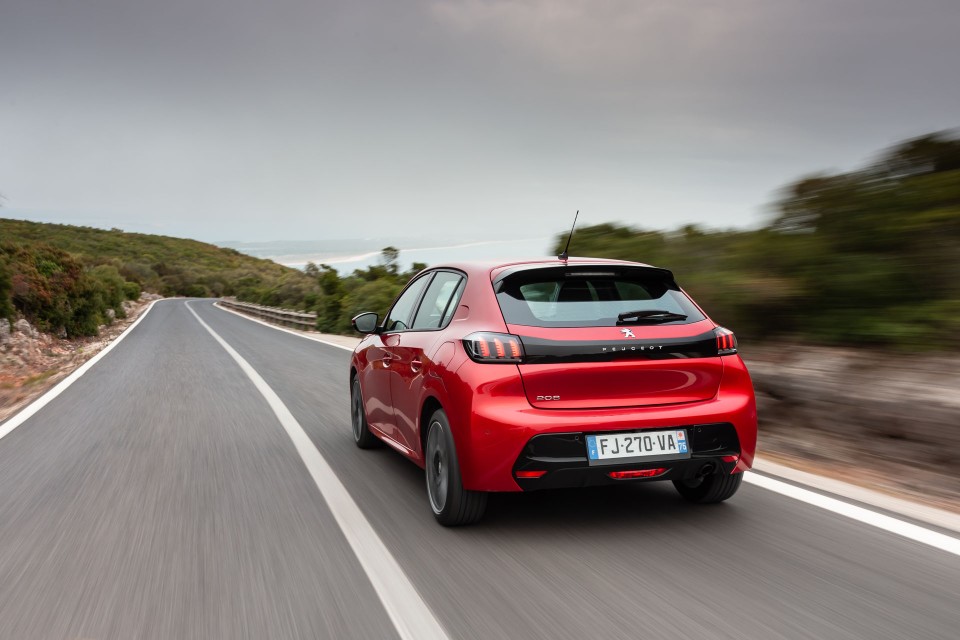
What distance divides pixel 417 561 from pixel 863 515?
100 inches

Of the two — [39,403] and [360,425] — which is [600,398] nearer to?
[360,425]

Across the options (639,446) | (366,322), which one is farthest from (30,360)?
(639,446)

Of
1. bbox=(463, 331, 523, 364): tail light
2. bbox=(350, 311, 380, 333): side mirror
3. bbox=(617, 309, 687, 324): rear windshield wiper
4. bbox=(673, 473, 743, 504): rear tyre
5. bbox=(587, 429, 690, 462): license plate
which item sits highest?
bbox=(617, 309, 687, 324): rear windshield wiper

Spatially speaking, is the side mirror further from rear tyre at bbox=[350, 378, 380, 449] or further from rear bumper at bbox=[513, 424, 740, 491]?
rear bumper at bbox=[513, 424, 740, 491]

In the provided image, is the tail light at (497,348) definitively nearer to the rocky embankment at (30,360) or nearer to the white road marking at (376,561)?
the white road marking at (376,561)

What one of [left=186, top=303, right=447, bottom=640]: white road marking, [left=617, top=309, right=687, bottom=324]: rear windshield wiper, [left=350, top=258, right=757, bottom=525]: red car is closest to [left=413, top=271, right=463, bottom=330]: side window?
[left=350, top=258, right=757, bottom=525]: red car

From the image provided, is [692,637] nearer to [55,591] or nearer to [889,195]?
[55,591]

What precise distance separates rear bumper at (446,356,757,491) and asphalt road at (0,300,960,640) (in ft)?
1.24

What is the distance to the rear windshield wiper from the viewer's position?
4445 millimetres

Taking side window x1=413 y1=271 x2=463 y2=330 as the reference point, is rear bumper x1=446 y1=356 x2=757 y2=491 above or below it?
below

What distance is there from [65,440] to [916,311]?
7.70m

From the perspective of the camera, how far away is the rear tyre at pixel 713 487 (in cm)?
482

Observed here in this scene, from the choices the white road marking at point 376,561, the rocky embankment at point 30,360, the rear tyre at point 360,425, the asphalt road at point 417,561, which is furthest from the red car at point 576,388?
the rocky embankment at point 30,360

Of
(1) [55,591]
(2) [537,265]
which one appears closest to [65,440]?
(1) [55,591]
